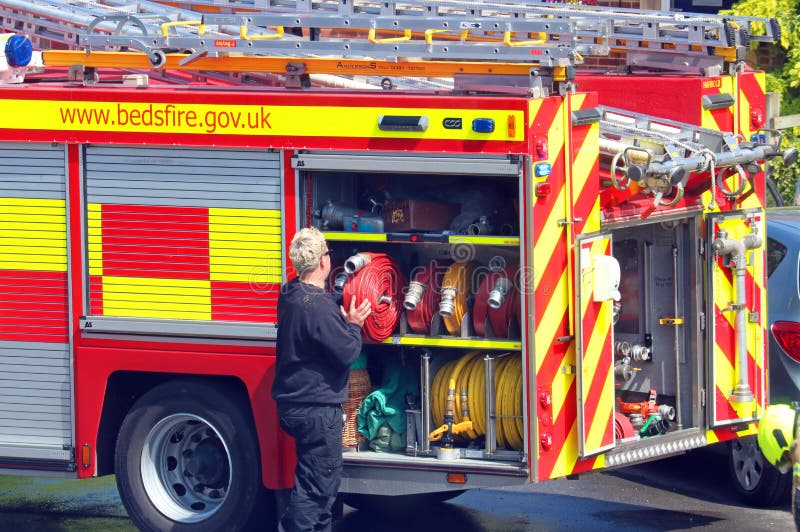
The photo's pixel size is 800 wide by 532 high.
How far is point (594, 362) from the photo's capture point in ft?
23.2

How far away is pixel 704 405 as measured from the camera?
309 inches

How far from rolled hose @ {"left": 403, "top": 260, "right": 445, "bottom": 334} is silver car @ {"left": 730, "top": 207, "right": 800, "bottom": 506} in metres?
2.14

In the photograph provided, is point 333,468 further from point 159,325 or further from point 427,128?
point 427,128

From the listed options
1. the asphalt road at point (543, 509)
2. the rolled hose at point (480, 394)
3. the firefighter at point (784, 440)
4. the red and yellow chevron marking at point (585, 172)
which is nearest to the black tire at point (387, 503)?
the asphalt road at point (543, 509)

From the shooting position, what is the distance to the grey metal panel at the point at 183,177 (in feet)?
23.7

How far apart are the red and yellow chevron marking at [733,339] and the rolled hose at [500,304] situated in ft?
4.24

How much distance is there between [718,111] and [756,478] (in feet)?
6.82

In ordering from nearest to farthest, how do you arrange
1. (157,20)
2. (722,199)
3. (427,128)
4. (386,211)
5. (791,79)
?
1. (427,128)
2. (386,211)
3. (722,199)
4. (157,20)
5. (791,79)

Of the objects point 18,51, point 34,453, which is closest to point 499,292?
point 34,453

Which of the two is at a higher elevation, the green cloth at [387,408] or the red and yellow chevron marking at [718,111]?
the red and yellow chevron marking at [718,111]

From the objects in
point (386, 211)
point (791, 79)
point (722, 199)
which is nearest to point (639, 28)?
point (722, 199)

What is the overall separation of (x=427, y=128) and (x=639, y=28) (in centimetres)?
199

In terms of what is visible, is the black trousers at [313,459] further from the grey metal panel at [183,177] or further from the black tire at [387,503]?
the black tire at [387,503]

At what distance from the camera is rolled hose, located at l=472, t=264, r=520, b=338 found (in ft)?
23.0
